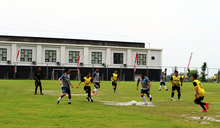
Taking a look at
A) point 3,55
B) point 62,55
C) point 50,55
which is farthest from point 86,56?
point 3,55

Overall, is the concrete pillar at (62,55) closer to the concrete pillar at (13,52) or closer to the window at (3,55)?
the concrete pillar at (13,52)

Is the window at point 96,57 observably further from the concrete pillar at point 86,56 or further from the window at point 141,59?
the window at point 141,59

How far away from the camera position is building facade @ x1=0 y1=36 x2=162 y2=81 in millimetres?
68875

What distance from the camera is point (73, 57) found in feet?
238

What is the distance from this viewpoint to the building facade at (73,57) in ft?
226

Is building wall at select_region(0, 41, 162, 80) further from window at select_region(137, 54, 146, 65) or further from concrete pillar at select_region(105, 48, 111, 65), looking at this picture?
window at select_region(137, 54, 146, 65)

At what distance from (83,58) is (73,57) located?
2.13m

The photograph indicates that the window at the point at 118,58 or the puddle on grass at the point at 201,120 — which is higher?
the window at the point at 118,58

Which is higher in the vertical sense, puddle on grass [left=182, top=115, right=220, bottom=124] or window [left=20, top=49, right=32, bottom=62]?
window [left=20, top=49, right=32, bottom=62]

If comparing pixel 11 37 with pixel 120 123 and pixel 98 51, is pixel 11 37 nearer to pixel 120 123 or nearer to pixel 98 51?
pixel 98 51

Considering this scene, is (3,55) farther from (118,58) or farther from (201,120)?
(201,120)

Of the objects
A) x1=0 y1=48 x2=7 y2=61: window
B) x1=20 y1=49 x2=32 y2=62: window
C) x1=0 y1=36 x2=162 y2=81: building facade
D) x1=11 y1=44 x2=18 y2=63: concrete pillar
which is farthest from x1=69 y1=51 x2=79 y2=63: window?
x1=0 y1=48 x2=7 y2=61: window

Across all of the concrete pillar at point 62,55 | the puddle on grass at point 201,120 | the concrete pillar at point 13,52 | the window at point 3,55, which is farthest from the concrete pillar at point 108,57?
the puddle on grass at point 201,120

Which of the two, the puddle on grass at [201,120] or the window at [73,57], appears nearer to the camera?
the puddle on grass at [201,120]
